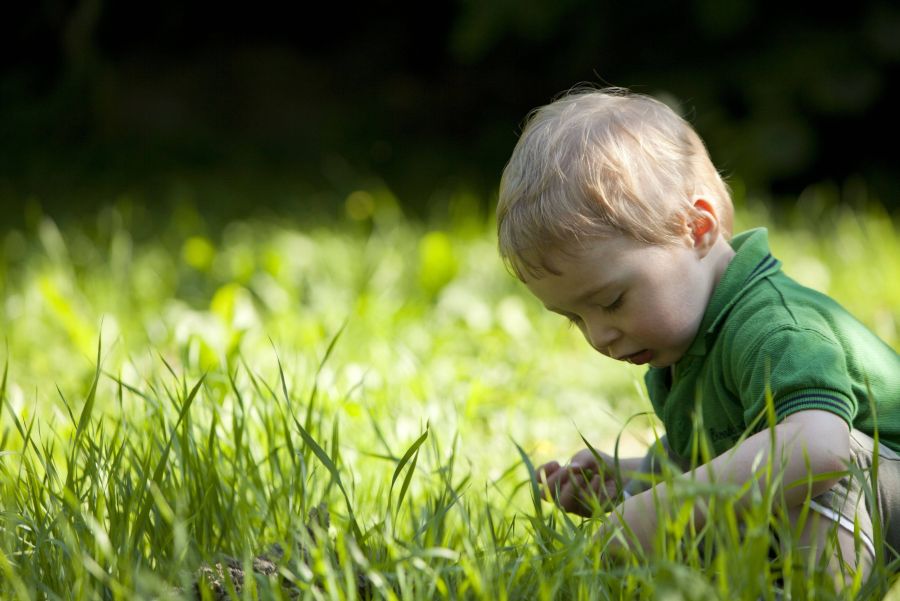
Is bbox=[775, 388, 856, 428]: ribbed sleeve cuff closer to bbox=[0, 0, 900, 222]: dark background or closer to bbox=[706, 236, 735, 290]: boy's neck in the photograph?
bbox=[706, 236, 735, 290]: boy's neck

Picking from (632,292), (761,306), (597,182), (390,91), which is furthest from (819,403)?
(390,91)

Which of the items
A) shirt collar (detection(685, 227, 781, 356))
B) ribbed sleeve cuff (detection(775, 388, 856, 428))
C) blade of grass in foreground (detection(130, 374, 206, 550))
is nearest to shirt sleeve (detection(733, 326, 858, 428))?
ribbed sleeve cuff (detection(775, 388, 856, 428))

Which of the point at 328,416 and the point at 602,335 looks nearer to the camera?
the point at 602,335

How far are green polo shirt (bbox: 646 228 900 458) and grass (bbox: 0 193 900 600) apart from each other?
0.14 m

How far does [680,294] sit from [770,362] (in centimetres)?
20

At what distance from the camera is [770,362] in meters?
1.44

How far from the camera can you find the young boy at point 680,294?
1.44 meters

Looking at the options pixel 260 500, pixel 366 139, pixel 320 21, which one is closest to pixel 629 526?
pixel 260 500

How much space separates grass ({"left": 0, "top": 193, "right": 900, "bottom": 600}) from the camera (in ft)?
4.17

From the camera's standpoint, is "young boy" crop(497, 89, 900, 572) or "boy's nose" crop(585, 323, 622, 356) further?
"boy's nose" crop(585, 323, 622, 356)

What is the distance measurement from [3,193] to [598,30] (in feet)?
9.14

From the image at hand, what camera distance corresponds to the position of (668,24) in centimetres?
481

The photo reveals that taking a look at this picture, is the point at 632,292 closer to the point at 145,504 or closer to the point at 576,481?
the point at 576,481

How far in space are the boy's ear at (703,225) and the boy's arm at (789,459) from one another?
13.0 inches
